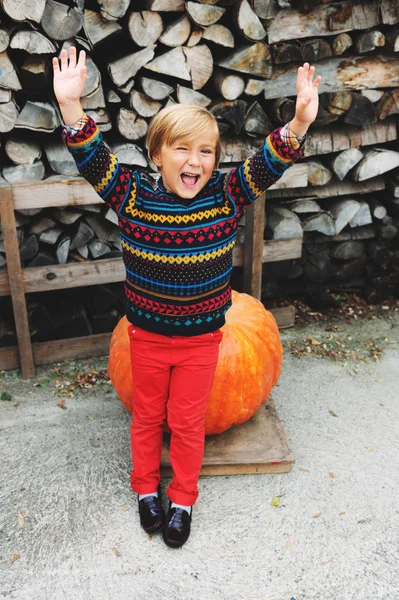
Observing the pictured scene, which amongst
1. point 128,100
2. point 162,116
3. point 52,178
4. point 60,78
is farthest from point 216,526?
point 128,100

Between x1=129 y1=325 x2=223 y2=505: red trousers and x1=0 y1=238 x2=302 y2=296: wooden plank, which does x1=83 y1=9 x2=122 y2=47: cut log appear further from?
x1=129 y1=325 x2=223 y2=505: red trousers

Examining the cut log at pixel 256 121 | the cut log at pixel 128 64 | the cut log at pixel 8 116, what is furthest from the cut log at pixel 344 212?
the cut log at pixel 8 116

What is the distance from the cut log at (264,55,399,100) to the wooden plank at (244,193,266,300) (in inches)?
26.8

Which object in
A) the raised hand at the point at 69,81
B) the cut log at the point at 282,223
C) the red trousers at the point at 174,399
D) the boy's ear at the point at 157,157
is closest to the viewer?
the raised hand at the point at 69,81

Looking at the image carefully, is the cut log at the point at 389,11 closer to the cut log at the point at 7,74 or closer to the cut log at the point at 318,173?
the cut log at the point at 318,173

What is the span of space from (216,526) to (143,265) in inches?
43.6

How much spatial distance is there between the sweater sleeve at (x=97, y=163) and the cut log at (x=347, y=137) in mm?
1869

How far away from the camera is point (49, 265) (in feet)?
11.1

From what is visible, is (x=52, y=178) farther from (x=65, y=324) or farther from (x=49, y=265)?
(x=65, y=324)

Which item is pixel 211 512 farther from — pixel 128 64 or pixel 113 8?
pixel 113 8

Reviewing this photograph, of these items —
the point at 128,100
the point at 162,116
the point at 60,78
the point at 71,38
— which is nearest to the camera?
the point at 60,78

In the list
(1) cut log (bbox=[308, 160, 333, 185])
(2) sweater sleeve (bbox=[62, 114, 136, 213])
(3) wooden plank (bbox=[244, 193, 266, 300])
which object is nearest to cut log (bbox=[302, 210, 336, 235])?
(1) cut log (bbox=[308, 160, 333, 185])

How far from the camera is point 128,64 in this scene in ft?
10.1

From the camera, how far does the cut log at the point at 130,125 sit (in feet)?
10.5
